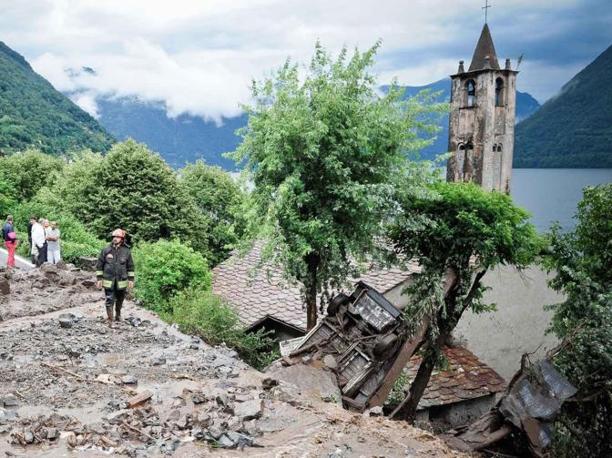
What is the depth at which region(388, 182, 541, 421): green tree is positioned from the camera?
1143cm

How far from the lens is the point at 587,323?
1116 centimetres

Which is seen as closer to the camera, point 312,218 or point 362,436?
point 362,436

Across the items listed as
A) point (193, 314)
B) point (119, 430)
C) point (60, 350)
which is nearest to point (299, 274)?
point (193, 314)

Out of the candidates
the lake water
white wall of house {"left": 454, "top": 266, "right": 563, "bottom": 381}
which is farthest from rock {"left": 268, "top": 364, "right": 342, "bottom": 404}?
the lake water

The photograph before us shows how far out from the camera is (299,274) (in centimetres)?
1227

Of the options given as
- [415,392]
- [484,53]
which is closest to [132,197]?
[415,392]

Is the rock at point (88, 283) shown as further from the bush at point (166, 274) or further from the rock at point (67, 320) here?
the rock at point (67, 320)

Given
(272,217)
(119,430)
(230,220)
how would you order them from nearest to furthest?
(119,430) → (272,217) → (230,220)

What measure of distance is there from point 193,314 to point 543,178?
260 ft

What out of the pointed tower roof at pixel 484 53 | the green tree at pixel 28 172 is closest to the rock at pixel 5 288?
the pointed tower roof at pixel 484 53

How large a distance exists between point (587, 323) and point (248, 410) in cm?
732

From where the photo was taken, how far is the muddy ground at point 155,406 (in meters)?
6.70

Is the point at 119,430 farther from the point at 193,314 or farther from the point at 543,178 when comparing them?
the point at 543,178

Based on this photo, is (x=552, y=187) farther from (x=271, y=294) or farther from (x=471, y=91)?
(x=271, y=294)
